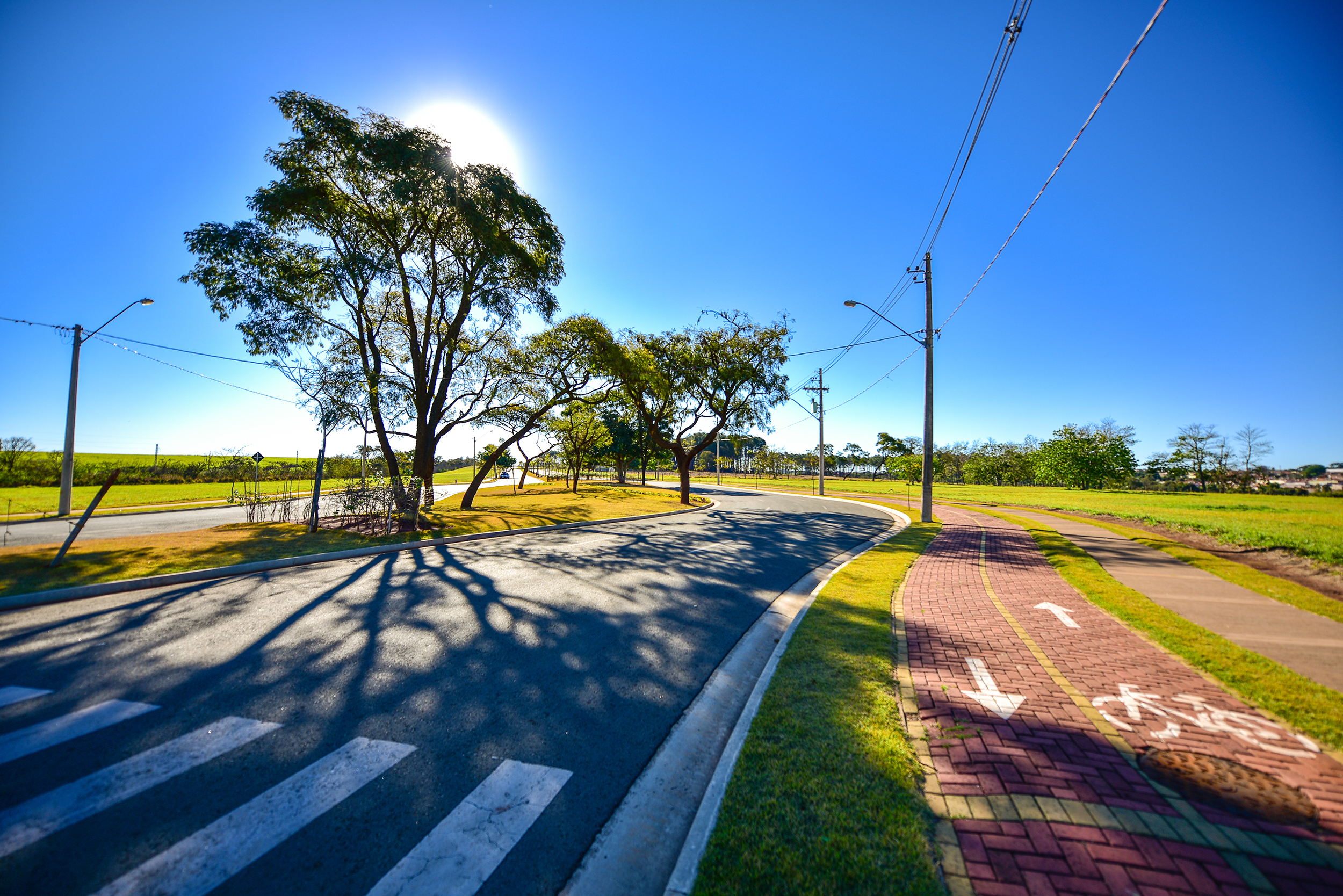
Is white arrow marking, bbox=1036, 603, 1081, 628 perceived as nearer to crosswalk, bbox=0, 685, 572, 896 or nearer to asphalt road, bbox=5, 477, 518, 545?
crosswalk, bbox=0, 685, 572, 896

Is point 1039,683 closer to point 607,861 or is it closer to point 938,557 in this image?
point 607,861

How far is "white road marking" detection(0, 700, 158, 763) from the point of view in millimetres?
3246

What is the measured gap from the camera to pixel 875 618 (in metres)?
6.25

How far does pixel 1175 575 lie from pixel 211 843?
42.5 ft

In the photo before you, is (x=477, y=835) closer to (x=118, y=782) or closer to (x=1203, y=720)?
(x=118, y=782)

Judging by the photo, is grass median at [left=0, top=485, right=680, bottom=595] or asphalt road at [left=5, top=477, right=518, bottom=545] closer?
grass median at [left=0, top=485, right=680, bottom=595]

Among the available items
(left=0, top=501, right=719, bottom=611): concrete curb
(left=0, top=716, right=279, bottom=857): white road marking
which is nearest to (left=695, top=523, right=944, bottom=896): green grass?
(left=0, top=716, right=279, bottom=857): white road marking

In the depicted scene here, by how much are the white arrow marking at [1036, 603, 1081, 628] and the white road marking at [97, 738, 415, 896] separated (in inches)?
292

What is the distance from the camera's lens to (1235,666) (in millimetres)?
4555

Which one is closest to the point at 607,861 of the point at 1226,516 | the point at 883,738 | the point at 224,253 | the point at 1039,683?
the point at 883,738

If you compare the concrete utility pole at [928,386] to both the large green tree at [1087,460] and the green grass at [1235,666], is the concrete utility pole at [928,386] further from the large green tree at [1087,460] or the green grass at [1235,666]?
the large green tree at [1087,460]

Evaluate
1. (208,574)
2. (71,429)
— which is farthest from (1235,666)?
(71,429)

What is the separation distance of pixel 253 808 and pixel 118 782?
103 centimetres

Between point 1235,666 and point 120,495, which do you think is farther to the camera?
point 120,495
